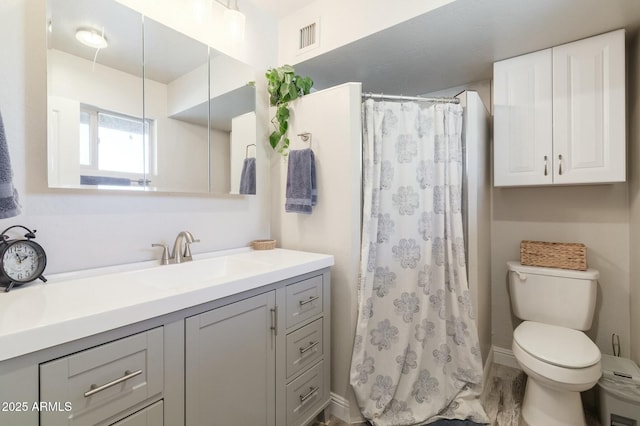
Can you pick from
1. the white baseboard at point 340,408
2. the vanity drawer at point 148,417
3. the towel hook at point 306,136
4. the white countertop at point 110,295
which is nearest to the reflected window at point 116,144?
the white countertop at point 110,295

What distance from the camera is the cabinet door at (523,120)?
1.83 m

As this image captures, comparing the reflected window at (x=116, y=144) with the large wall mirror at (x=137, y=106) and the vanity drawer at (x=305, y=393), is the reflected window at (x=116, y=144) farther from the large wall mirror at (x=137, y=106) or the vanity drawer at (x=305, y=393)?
the vanity drawer at (x=305, y=393)

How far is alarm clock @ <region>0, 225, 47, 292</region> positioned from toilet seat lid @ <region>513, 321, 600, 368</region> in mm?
2284

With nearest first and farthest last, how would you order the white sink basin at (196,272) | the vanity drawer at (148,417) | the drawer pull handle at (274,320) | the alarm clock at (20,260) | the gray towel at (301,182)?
the vanity drawer at (148,417), the alarm clock at (20,260), the white sink basin at (196,272), the drawer pull handle at (274,320), the gray towel at (301,182)

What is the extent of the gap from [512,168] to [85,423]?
242cm

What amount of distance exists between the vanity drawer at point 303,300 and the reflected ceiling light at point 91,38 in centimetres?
136

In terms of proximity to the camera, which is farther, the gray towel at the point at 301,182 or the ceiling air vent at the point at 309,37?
the ceiling air vent at the point at 309,37

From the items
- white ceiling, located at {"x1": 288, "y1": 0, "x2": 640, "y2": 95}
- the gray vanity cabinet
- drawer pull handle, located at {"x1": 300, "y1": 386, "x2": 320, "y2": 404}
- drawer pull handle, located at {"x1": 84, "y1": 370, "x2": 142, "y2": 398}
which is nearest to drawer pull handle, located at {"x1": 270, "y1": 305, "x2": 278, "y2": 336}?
the gray vanity cabinet

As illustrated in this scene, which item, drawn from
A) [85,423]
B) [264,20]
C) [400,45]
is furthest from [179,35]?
[85,423]

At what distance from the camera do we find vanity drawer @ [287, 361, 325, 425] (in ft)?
4.51

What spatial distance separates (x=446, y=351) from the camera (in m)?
1.71

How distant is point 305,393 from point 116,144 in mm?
1499

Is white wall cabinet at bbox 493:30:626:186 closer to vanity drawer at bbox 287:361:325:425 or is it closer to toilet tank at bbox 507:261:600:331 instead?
toilet tank at bbox 507:261:600:331

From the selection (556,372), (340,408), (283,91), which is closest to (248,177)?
(283,91)
